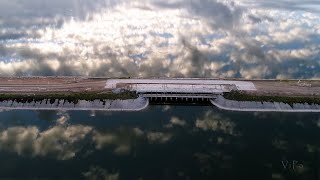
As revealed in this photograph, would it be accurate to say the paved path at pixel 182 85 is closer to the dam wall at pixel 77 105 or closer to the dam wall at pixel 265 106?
the dam wall at pixel 265 106

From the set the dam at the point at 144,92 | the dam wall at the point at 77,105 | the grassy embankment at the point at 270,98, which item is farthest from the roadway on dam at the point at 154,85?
the dam wall at the point at 77,105

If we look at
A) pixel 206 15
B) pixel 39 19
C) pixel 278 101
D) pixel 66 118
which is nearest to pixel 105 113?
pixel 66 118

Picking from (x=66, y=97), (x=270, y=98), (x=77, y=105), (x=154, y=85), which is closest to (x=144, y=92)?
(x=154, y=85)

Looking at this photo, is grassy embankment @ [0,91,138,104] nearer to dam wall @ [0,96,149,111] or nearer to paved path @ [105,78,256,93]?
dam wall @ [0,96,149,111]

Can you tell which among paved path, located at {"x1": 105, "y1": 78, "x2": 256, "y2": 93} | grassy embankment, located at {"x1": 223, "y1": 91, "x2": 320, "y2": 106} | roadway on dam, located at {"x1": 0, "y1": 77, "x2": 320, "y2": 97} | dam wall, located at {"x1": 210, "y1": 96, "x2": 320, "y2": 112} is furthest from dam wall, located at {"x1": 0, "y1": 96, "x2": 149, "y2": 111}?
grassy embankment, located at {"x1": 223, "y1": 91, "x2": 320, "y2": 106}

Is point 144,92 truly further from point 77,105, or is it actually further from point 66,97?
point 66,97

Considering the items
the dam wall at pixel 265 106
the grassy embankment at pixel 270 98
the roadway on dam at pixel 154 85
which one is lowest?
the dam wall at pixel 265 106

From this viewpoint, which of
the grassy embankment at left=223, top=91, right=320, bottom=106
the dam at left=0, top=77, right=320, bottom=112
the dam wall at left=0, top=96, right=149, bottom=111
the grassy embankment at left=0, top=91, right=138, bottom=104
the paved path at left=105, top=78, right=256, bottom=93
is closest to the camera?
the dam wall at left=0, top=96, right=149, bottom=111

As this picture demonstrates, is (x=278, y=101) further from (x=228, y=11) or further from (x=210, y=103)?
(x=228, y=11)
